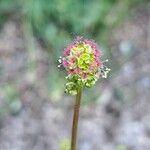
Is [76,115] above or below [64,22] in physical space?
below

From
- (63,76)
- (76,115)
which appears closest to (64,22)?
(63,76)

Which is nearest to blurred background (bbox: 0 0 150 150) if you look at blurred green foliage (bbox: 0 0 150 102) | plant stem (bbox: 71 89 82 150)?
blurred green foliage (bbox: 0 0 150 102)

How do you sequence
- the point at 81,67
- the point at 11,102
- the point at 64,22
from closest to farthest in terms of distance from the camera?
1. the point at 81,67
2. the point at 11,102
3. the point at 64,22

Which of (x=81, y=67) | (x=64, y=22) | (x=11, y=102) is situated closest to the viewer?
(x=81, y=67)

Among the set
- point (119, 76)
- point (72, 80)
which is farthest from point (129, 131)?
point (72, 80)

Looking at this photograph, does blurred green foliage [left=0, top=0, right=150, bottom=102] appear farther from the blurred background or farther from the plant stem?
the plant stem

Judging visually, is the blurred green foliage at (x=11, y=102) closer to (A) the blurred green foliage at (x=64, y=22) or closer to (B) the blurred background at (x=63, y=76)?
(B) the blurred background at (x=63, y=76)

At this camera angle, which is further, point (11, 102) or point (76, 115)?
point (11, 102)

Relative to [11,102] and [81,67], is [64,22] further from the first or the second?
[81,67]
